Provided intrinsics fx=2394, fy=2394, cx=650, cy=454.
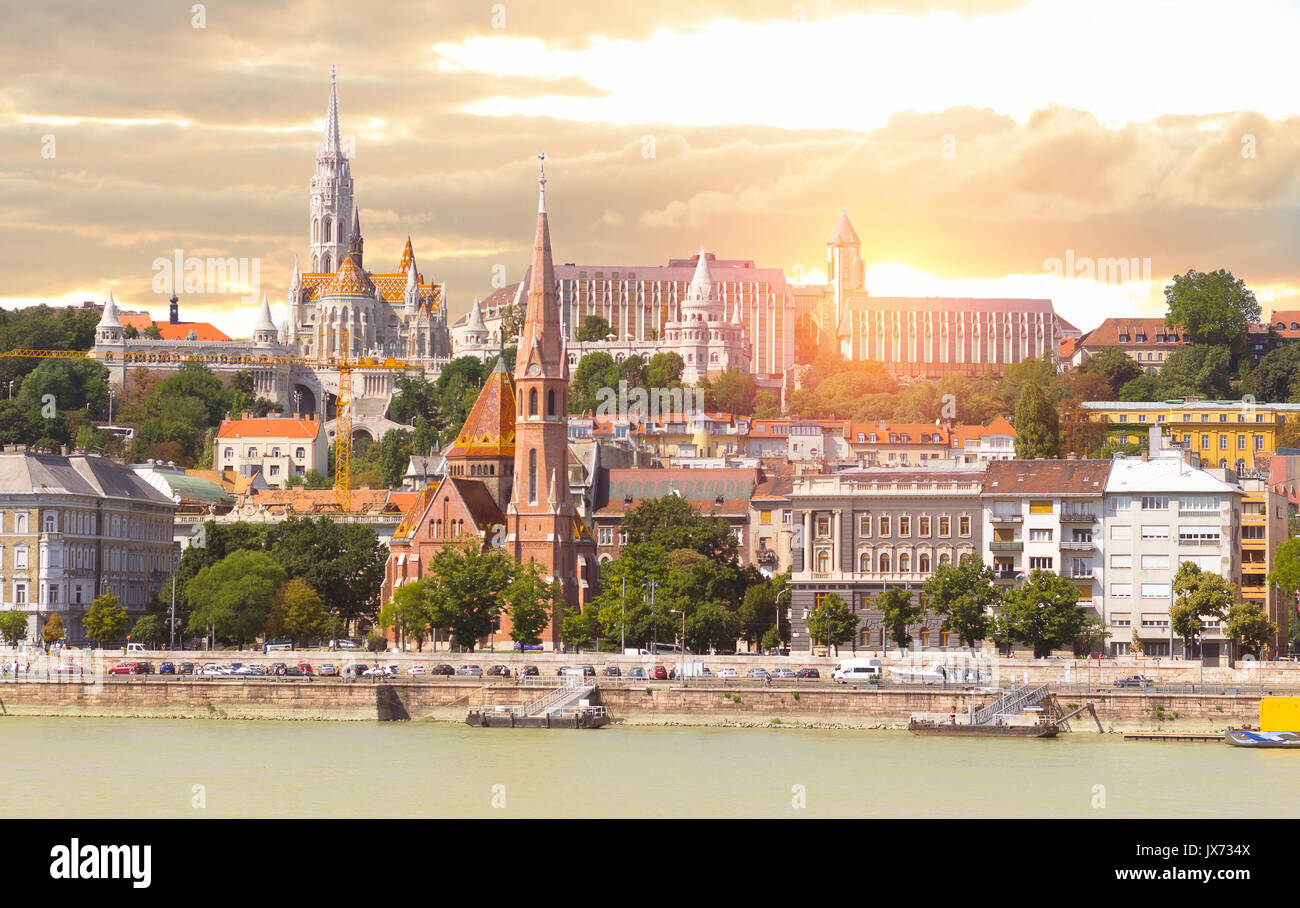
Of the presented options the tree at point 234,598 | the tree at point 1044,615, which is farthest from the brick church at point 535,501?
the tree at point 1044,615

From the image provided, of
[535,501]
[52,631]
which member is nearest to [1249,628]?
[535,501]

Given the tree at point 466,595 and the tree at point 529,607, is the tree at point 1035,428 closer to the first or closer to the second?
the tree at point 529,607

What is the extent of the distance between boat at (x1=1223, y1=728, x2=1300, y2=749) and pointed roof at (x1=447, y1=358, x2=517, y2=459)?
54155 millimetres

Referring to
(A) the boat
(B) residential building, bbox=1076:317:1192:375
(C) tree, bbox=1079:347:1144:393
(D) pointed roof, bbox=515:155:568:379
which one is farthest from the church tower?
(B) residential building, bbox=1076:317:1192:375

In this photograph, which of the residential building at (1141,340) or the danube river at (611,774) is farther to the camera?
the residential building at (1141,340)

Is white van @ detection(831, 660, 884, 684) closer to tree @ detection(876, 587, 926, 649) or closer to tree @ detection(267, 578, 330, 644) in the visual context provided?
tree @ detection(876, 587, 926, 649)

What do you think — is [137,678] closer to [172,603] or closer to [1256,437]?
[172,603]

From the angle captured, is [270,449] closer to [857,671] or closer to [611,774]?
[857,671]

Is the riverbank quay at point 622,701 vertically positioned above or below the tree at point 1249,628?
below

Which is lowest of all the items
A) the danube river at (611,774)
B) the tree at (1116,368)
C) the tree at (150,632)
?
the danube river at (611,774)

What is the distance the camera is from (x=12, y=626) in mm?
97062

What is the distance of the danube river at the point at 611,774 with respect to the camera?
170ft

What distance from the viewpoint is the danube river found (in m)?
51.8

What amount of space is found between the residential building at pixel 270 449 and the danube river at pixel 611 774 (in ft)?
366
